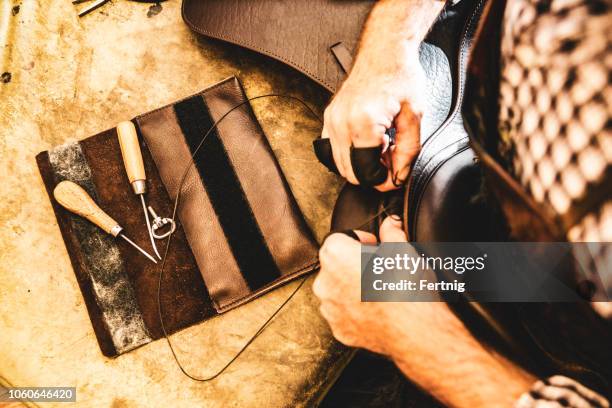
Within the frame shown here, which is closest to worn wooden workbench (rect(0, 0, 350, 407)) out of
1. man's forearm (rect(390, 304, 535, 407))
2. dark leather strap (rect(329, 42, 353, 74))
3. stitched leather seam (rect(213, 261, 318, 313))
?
stitched leather seam (rect(213, 261, 318, 313))

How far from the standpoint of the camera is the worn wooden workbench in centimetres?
88

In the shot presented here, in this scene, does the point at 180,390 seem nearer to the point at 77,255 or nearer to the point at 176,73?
the point at 77,255

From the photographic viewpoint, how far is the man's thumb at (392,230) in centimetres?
72

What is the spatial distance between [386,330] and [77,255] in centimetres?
69

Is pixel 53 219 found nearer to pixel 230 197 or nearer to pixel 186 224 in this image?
pixel 186 224

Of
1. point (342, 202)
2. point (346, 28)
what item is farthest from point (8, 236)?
point (346, 28)

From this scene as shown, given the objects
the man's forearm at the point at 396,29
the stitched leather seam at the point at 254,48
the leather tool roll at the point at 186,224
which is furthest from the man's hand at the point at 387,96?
the leather tool roll at the point at 186,224

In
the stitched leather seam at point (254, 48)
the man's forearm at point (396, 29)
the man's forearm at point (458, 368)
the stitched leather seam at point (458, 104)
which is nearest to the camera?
the man's forearm at point (458, 368)

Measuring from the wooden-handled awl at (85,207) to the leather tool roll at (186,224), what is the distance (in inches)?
0.9

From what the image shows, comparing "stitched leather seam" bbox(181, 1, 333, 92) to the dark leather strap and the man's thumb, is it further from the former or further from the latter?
the man's thumb

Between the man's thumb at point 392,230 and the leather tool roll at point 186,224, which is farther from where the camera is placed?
the leather tool roll at point 186,224

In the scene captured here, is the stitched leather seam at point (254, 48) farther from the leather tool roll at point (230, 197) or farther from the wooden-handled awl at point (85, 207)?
the wooden-handled awl at point (85, 207)

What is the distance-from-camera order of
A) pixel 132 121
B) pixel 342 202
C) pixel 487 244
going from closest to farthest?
pixel 487 244
pixel 342 202
pixel 132 121

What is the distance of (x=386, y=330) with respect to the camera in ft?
2.22
